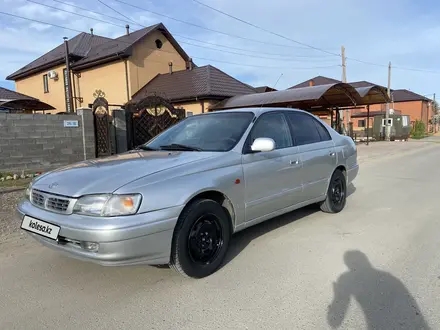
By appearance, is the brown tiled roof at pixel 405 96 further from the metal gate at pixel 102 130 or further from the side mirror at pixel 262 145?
the side mirror at pixel 262 145

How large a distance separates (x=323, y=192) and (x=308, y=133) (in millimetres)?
913

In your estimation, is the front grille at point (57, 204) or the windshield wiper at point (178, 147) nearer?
the front grille at point (57, 204)

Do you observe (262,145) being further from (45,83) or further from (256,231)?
(45,83)

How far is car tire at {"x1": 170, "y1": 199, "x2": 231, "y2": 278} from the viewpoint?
125 inches

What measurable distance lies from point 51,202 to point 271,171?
2.33 metres

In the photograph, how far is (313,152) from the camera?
4.99m

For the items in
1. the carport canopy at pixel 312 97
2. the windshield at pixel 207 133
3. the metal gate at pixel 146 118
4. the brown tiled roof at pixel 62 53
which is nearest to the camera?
the windshield at pixel 207 133

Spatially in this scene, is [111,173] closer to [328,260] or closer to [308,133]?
[328,260]

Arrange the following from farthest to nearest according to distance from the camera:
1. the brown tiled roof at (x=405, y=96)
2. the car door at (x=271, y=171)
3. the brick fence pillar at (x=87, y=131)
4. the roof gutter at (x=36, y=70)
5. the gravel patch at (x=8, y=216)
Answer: the brown tiled roof at (x=405, y=96), the roof gutter at (x=36, y=70), the brick fence pillar at (x=87, y=131), the gravel patch at (x=8, y=216), the car door at (x=271, y=171)

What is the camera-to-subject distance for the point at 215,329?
103 inches

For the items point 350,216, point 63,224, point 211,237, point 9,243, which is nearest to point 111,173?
point 63,224

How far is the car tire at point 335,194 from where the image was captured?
5.50 meters

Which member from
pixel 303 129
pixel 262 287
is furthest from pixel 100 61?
pixel 262 287

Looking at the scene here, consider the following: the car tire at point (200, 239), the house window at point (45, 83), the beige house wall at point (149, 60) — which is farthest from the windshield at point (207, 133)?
the house window at point (45, 83)
